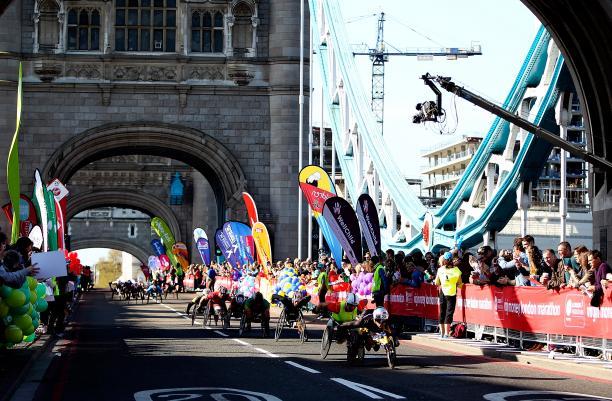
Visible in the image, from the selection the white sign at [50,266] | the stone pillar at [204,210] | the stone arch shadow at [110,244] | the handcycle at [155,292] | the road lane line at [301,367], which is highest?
the stone pillar at [204,210]

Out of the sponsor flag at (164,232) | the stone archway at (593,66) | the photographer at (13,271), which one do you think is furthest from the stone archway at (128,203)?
the photographer at (13,271)

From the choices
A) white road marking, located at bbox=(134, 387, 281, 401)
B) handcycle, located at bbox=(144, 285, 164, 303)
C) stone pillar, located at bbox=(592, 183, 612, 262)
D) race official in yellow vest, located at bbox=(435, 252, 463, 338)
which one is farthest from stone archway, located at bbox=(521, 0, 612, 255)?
handcycle, located at bbox=(144, 285, 164, 303)

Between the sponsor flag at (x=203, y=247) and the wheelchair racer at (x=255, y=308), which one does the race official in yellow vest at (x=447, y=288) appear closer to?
the wheelchair racer at (x=255, y=308)

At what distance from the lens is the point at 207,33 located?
50156 mm

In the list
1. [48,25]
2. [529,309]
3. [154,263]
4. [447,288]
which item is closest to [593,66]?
[447,288]

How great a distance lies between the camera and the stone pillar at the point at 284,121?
4953 centimetres

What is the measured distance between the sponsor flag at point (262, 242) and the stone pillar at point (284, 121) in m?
5.46

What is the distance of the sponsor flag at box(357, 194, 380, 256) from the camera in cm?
3167

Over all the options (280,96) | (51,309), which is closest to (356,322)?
(51,309)

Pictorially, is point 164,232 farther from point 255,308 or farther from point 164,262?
point 255,308

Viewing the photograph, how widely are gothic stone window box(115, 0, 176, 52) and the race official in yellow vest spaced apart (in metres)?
28.6

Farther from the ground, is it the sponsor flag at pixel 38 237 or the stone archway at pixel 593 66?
the stone archway at pixel 593 66

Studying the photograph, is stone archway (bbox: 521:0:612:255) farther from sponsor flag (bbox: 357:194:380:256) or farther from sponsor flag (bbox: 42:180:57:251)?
sponsor flag (bbox: 42:180:57:251)

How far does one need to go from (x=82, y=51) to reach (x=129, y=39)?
74.0 inches
